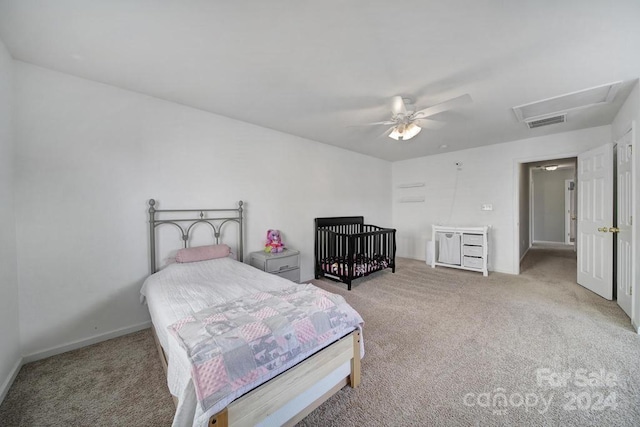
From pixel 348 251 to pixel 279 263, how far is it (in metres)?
1.10

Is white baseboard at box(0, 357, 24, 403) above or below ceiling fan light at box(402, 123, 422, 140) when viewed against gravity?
below

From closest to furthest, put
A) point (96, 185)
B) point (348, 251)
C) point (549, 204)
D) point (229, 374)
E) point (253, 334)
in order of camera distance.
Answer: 1. point (229, 374)
2. point (253, 334)
3. point (96, 185)
4. point (348, 251)
5. point (549, 204)

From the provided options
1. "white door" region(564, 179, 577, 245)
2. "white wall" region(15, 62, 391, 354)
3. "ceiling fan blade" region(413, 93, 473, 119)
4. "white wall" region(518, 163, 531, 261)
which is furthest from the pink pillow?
"white door" region(564, 179, 577, 245)

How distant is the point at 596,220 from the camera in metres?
3.17

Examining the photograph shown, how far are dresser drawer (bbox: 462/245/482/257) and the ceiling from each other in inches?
100

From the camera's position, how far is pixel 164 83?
7.25 feet

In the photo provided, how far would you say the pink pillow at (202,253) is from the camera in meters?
2.45

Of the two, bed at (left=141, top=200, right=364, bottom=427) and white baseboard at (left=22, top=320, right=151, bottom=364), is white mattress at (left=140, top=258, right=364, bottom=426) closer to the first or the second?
bed at (left=141, top=200, right=364, bottom=427)

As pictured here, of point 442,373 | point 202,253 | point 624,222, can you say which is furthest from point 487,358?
point 202,253

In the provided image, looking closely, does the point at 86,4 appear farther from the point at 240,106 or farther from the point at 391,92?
the point at 391,92

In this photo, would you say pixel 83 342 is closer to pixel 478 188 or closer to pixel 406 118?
pixel 406 118

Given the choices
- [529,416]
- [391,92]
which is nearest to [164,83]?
[391,92]

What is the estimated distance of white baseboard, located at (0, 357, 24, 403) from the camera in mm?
1522

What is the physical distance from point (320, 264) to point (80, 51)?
3579 mm
